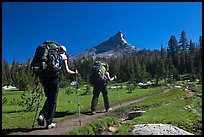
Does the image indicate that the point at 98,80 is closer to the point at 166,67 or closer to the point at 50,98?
the point at 50,98

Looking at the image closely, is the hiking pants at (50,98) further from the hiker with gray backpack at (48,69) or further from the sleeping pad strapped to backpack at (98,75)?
the sleeping pad strapped to backpack at (98,75)

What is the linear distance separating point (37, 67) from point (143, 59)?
151m

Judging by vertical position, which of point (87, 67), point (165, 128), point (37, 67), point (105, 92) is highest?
point (87, 67)

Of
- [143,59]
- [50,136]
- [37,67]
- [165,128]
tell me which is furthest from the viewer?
[143,59]

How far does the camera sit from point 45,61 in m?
9.73

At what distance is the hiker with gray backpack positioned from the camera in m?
9.74

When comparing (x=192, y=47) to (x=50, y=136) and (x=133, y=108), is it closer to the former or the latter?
(x=133, y=108)

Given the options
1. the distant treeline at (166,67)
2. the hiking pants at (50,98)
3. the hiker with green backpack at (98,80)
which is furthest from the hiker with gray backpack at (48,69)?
the distant treeline at (166,67)

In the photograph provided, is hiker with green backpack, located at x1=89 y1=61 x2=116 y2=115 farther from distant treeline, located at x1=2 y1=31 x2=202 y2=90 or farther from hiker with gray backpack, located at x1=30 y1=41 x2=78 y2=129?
distant treeline, located at x1=2 y1=31 x2=202 y2=90

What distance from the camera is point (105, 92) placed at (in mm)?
16344

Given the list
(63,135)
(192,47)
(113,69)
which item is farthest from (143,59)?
(63,135)

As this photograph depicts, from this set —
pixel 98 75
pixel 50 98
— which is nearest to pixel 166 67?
pixel 98 75

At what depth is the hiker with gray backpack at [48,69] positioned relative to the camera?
384 inches

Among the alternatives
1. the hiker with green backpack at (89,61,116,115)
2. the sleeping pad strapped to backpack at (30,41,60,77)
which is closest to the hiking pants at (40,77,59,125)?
the sleeping pad strapped to backpack at (30,41,60,77)
